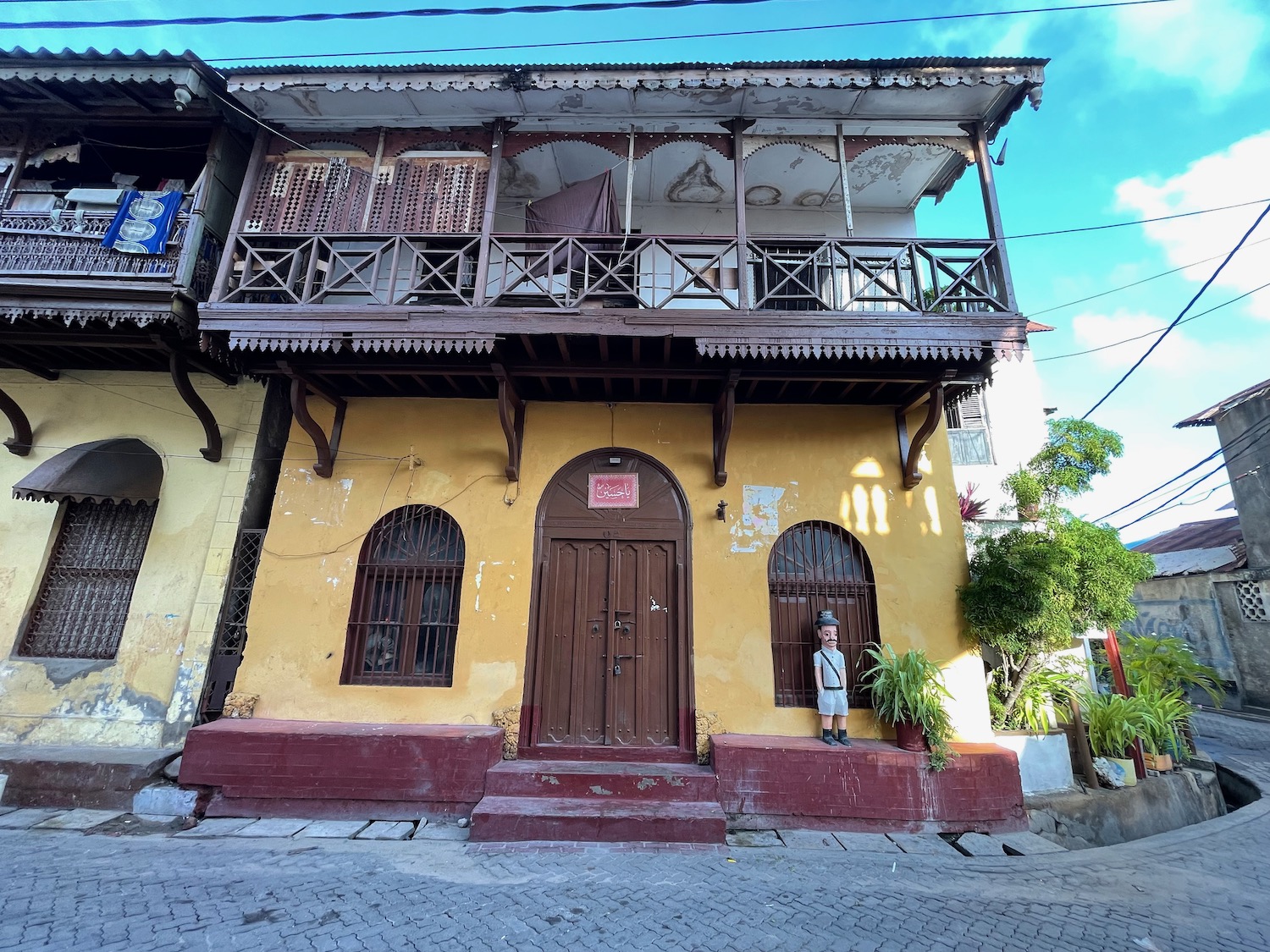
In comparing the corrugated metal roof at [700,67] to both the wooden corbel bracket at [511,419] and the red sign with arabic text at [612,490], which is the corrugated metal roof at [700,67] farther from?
the red sign with arabic text at [612,490]

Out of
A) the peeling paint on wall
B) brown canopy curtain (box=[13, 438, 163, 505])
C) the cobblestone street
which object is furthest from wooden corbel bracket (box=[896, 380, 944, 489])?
brown canopy curtain (box=[13, 438, 163, 505])

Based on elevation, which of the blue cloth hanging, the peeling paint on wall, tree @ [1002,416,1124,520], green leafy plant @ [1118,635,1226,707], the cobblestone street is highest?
the blue cloth hanging

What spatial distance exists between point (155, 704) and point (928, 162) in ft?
39.6

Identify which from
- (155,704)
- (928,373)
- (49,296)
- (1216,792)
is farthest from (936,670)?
(49,296)

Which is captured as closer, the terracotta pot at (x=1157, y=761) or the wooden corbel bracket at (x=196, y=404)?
the wooden corbel bracket at (x=196, y=404)

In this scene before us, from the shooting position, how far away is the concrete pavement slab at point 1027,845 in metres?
5.21

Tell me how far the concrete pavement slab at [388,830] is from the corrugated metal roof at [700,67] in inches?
334

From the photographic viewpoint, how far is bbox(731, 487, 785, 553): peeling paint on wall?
6.78m

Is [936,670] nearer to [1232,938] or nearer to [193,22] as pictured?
[1232,938]

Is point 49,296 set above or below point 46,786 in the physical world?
above

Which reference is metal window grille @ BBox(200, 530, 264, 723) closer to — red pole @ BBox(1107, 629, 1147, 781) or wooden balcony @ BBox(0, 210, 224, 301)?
wooden balcony @ BBox(0, 210, 224, 301)

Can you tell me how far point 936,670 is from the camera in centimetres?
608

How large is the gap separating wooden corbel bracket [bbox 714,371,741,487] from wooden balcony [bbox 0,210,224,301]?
6613 mm

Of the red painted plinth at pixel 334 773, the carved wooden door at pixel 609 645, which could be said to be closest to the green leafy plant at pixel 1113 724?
the carved wooden door at pixel 609 645
